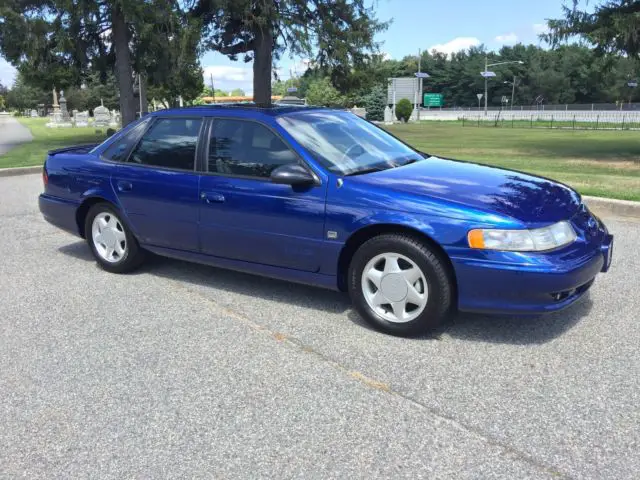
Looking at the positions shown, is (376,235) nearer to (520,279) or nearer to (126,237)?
(520,279)

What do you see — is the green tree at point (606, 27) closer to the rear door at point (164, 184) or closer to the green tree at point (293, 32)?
the green tree at point (293, 32)

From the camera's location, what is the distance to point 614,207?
787 centimetres

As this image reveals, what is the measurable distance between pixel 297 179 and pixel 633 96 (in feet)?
355

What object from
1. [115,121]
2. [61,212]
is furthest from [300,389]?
[115,121]

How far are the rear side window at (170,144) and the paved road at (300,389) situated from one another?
1.12 metres

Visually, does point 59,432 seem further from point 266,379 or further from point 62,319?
point 62,319

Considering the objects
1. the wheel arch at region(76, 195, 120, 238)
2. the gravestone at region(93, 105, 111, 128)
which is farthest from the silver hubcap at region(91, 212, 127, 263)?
the gravestone at region(93, 105, 111, 128)

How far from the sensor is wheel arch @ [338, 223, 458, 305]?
378 centimetres

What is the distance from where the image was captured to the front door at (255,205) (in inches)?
167

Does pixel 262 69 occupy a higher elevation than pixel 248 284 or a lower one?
higher

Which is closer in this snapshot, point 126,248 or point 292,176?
point 292,176

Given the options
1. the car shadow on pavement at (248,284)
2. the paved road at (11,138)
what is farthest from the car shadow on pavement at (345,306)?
the paved road at (11,138)

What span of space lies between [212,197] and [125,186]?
3.47ft

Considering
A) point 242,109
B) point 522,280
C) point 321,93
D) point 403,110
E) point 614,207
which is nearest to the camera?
point 522,280
